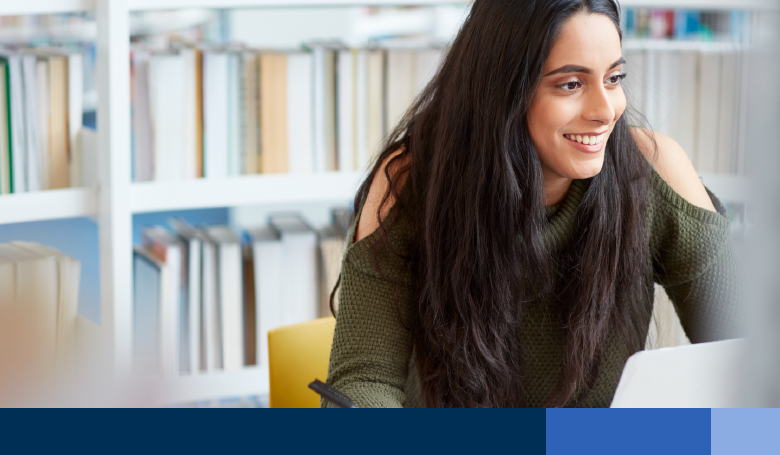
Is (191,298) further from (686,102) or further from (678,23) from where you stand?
(678,23)

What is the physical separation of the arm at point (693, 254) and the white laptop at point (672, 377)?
0.62 meters

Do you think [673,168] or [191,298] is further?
[191,298]

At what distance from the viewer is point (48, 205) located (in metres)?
1.52

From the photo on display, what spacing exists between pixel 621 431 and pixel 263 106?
1.51 meters

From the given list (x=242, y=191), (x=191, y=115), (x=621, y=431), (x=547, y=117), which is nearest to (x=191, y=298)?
(x=242, y=191)

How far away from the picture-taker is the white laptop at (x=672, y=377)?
1.71ft

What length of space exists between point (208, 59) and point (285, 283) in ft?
1.86

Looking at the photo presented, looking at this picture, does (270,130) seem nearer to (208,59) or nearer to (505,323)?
(208,59)

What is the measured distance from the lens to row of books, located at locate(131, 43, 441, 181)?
162 cm

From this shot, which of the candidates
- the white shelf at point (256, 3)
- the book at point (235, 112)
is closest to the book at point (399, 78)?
the white shelf at point (256, 3)

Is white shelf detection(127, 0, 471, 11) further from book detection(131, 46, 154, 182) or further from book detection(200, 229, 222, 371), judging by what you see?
book detection(200, 229, 222, 371)

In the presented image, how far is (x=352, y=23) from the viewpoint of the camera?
229 cm

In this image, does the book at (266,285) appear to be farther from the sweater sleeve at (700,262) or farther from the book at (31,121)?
the sweater sleeve at (700,262)

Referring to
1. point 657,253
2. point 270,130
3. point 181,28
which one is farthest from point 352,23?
point 657,253
